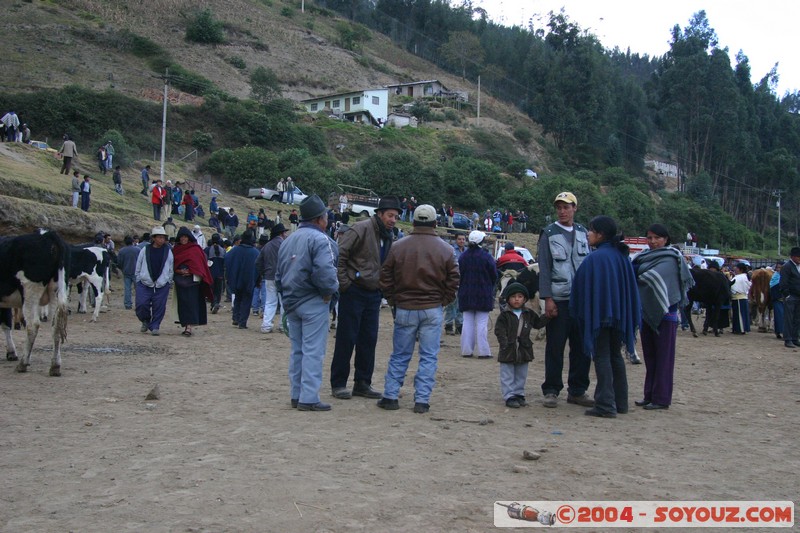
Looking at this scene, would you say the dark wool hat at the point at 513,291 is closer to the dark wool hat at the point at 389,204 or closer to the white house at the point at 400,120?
the dark wool hat at the point at 389,204

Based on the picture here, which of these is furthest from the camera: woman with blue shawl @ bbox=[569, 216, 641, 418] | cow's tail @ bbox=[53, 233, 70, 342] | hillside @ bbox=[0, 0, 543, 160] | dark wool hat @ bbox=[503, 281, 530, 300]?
hillside @ bbox=[0, 0, 543, 160]

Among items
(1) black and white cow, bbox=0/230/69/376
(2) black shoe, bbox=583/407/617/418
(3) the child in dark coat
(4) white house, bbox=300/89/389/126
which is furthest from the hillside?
(2) black shoe, bbox=583/407/617/418

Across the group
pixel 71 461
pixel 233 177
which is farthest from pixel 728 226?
pixel 71 461

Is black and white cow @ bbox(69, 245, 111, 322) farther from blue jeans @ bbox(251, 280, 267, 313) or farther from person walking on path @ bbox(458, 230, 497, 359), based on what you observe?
person walking on path @ bbox(458, 230, 497, 359)

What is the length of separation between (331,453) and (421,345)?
6.64 feet

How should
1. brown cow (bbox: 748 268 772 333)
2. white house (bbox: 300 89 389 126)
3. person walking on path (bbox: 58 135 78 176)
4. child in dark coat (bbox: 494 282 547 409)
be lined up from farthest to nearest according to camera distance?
white house (bbox: 300 89 389 126) < person walking on path (bbox: 58 135 78 176) < brown cow (bbox: 748 268 772 333) < child in dark coat (bbox: 494 282 547 409)

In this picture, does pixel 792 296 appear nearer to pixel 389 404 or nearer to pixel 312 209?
pixel 389 404

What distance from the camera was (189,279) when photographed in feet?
45.3

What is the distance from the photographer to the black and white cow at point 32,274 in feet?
31.5

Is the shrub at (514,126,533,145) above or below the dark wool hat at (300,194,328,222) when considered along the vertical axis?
above

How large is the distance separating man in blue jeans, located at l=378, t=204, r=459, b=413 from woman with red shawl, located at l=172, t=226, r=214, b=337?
22.2ft

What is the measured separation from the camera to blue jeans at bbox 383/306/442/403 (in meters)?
7.71

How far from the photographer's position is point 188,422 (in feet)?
23.0

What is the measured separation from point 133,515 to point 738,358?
40.5 feet
